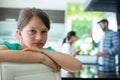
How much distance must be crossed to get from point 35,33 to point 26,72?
0.21m

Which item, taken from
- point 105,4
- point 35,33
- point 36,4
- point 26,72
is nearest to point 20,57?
point 26,72

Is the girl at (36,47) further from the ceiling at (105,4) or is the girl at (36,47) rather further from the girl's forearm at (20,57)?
the ceiling at (105,4)

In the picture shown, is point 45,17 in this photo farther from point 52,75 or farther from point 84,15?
point 84,15

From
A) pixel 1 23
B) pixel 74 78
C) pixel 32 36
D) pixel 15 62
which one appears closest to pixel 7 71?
pixel 15 62

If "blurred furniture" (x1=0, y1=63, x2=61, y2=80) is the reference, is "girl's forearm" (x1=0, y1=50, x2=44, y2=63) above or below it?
above

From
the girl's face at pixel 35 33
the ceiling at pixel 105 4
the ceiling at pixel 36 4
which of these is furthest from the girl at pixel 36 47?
the ceiling at pixel 36 4

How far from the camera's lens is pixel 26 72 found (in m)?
0.37

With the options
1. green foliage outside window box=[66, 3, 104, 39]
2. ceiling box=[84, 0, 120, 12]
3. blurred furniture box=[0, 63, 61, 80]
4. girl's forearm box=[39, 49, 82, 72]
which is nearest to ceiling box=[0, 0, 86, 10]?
green foliage outside window box=[66, 3, 104, 39]

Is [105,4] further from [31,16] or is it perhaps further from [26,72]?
[26,72]

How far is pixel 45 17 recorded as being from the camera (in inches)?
23.3

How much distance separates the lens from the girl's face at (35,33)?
568 millimetres

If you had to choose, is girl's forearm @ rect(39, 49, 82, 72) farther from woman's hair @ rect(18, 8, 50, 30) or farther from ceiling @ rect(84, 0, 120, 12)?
ceiling @ rect(84, 0, 120, 12)

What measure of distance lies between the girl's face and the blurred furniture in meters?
0.18

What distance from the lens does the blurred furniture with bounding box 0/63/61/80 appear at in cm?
36
